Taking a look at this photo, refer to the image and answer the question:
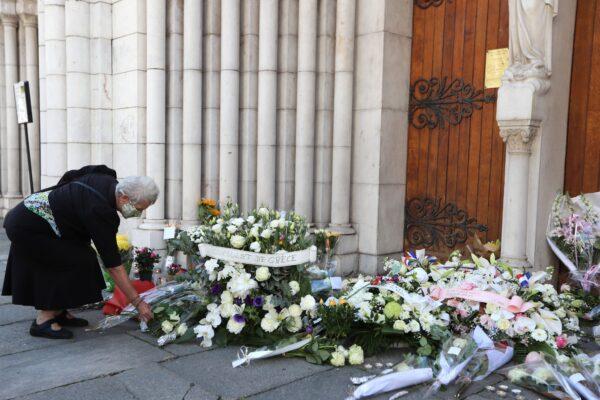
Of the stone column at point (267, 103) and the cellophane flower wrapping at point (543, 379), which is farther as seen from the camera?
the stone column at point (267, 103)

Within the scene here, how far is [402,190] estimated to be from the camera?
5.62m

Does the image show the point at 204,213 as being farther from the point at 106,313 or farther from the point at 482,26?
the point at 482,26

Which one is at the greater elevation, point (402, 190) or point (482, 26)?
point (482, 26)

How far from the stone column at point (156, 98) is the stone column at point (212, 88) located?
0.41m

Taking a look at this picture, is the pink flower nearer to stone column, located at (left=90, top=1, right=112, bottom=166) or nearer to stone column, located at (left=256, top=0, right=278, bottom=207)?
stone column, located at (left=256, top=0, right=278, bottom=207)

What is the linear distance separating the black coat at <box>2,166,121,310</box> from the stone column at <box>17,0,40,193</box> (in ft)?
21.6

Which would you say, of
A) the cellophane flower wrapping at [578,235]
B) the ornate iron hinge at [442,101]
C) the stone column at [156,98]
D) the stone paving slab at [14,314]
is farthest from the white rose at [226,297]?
the ornate iron hinge at [442,101]

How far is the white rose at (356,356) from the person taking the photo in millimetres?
3154

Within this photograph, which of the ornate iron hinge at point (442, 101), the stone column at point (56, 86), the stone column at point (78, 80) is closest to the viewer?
the ornate iron hinge at point (442, 101)

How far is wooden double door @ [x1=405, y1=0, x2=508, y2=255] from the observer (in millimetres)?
4961

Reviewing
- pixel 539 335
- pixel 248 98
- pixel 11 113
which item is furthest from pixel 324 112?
pixel 11 113

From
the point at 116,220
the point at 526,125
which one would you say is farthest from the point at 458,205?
the point at 116,220

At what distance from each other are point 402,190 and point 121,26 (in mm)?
3358

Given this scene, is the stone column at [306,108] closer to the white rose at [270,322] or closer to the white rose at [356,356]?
the white rose at [270,322]
